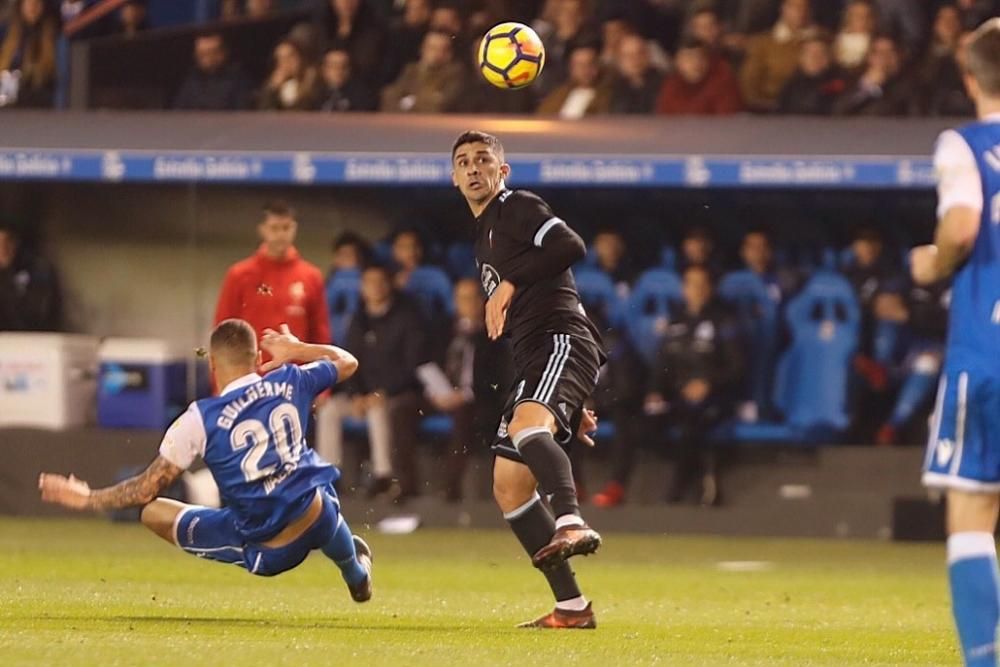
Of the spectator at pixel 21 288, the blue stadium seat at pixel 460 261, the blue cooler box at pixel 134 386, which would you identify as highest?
the blue stadium seat at pixel 460 261

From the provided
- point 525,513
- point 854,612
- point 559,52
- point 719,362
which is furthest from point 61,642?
point 559,52

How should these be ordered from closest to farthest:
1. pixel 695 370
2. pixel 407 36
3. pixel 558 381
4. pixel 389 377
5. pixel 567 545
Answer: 1. pixel 567 545
2. pixel 558 381
3. pixel 695 370
4. pixel 389 377
5. pixel 407 36

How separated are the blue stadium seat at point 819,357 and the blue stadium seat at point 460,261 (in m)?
2.43

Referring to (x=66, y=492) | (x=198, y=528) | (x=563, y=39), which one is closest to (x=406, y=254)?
(x=563, y=39)

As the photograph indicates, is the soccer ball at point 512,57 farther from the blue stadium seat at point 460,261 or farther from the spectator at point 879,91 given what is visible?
the blue stadium seat at point 460,261

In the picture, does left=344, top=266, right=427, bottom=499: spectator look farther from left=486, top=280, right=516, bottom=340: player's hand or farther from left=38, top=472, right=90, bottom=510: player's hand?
left=38, top=472, right=90, bottom=510: player's hand

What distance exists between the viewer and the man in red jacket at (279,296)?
38.1 ft

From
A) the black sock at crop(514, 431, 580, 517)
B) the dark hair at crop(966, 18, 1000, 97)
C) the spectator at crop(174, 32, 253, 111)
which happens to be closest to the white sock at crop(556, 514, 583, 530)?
the black sock at crop(514, 431, 580, 517)

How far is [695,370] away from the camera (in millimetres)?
13789

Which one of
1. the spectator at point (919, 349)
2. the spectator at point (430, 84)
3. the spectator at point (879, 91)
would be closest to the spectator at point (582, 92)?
the spectator at point (430, 84)

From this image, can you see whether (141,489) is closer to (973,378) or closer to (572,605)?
(572,605)

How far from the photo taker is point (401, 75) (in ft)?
48.4

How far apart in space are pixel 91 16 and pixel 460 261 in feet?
11.8

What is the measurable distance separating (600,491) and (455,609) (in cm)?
611
